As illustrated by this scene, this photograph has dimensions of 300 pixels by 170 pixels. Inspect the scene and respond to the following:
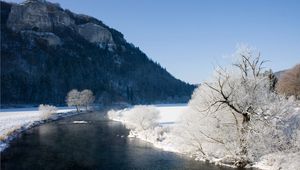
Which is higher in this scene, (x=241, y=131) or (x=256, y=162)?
(x=241, y=131)

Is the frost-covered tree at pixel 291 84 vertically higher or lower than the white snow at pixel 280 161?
higher

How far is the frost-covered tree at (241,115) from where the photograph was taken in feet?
98.3

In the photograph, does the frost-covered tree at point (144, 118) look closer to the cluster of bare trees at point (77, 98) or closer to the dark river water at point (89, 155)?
the dark river water at point (89, 155)

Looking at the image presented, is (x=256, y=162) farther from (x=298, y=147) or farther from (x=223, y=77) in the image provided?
(x=223, y=77)

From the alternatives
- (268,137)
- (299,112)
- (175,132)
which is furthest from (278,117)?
(175,132)

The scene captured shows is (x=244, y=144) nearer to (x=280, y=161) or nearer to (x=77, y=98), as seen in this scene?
(x=280, y=161)

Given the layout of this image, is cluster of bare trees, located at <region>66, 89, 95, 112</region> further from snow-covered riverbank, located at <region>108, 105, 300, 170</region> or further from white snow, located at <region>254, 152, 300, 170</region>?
white snow, located at <region>254, 152, 300, 170</region>

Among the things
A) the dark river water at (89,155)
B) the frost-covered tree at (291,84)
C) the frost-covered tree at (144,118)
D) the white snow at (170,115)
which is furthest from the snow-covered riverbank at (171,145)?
the frost-covered tree at (291,84)

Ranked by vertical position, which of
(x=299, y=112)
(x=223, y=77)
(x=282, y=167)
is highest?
(x=223, y=77)

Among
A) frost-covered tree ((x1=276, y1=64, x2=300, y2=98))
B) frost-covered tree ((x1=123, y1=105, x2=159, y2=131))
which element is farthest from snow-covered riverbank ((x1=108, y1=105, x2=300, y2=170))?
frost-covered tree ((x1=276, y1=64, x2=300, y2=98))

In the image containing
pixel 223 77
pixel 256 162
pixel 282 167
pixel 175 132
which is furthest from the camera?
pixel 175 132

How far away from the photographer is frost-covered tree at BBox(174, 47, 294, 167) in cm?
2997

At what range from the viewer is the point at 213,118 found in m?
32.8

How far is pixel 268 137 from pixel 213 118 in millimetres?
5246
